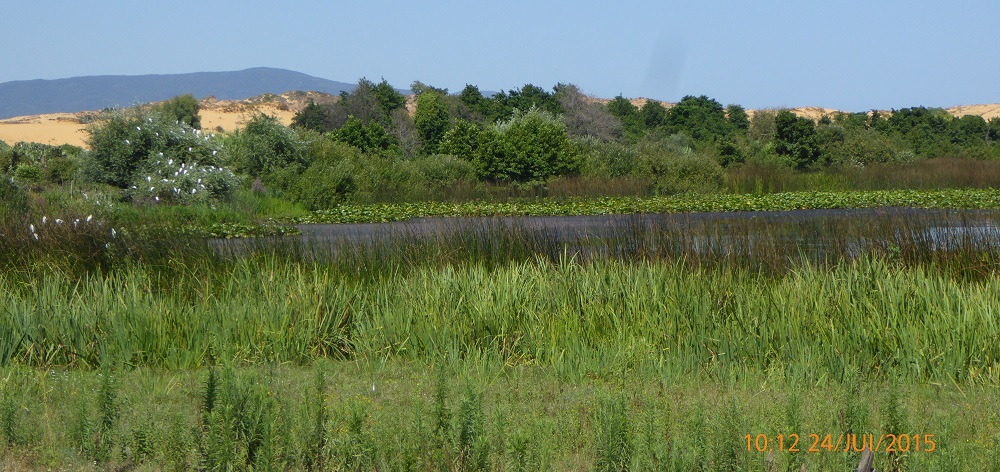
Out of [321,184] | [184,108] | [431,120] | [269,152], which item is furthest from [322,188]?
[184,108]

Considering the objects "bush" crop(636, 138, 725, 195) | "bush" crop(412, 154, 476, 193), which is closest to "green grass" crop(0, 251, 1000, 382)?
"bush" crop(412, 154, 476, 193)

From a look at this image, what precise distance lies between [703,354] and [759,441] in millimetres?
1774

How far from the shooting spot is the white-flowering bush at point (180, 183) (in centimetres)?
1920

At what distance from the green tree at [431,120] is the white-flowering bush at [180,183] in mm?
22476

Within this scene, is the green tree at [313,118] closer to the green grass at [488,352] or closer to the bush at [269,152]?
the bush at [269,152]

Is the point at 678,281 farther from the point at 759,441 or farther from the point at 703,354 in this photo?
the point at 759,441

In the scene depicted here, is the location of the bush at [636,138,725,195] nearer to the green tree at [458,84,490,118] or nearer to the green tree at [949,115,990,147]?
the green tree at [949,115,990,147]

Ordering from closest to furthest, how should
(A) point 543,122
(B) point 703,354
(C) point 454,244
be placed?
1. (B) point 703,354
2. (C) point 454,244
3. (A) point 543,122

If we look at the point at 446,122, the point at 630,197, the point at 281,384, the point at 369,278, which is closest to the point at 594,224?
the point at 630,197

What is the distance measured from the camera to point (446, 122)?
4603cm

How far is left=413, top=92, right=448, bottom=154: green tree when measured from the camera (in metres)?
44.2

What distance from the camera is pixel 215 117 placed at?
67.1 meters
